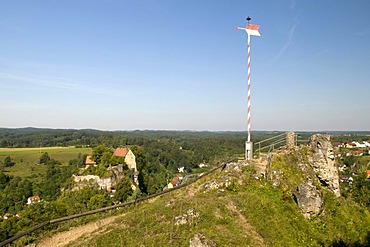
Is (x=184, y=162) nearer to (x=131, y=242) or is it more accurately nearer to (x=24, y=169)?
(x=24, y=169)

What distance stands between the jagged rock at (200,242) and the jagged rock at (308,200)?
5.35m

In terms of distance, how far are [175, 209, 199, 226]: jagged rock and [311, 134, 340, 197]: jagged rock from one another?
991 centimetres

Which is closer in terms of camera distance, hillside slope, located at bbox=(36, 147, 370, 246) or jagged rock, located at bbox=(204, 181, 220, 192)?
hillside slope, located at bbox=(36, 147, 370, 246)

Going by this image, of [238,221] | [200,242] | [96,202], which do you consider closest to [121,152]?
[96,202]

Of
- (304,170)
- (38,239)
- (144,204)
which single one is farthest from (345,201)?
(38,239)

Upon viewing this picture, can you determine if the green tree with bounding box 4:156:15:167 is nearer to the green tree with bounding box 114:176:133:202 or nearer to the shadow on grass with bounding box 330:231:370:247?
the green tree with bounding box 114:176:133:202

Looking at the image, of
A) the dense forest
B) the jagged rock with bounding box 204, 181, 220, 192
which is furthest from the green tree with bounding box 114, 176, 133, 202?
the jagged rock with bounding box 204, 181, 220, 192

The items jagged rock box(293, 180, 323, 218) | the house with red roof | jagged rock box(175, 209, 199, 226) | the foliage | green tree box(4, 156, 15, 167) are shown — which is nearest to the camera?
jagged rock box(175, 209, 199, 226)

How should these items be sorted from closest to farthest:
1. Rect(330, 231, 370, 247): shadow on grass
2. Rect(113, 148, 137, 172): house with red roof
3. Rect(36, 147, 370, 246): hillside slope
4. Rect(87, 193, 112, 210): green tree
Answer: Rect(36, 147, 370, 246): hillside slope → Rect(330, 231, 370, 247): shadow on grass → Rect(87, 193, 112, 210): green tree → Rect(113, 148, 137, 172): house with red roof

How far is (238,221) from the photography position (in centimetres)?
984

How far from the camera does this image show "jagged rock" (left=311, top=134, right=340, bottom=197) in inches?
623

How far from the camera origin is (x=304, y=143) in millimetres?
18688

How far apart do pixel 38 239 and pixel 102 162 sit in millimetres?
50051

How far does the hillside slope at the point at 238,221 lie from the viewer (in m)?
8.80
